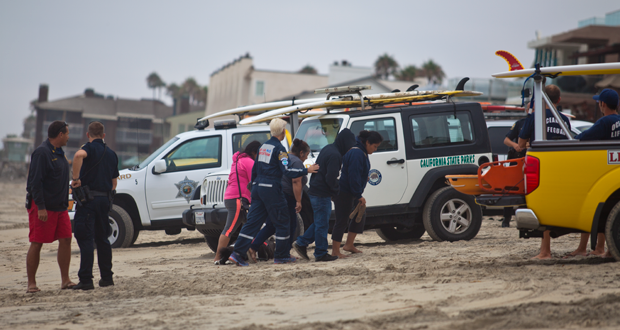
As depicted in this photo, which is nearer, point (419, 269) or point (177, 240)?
point (419, 269)

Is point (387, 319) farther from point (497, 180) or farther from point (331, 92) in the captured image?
point (331, 92)

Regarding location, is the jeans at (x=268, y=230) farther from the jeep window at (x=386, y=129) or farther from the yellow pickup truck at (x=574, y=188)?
the yellow pickup truck at (x=574, y=188)

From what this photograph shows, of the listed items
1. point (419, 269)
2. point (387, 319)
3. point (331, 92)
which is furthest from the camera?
point (331, 92)

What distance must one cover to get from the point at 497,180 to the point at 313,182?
2.33m

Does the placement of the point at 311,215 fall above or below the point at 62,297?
above

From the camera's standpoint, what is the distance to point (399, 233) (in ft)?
32.8

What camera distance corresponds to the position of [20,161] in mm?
51250

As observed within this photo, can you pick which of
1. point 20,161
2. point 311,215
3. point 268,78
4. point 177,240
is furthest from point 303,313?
point 20,161

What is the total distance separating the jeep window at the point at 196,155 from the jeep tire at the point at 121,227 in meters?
1.03

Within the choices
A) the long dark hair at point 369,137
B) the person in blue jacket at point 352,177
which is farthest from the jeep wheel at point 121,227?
the long dark hair at point 369,137

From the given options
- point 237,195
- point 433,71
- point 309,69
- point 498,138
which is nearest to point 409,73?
point 433,71

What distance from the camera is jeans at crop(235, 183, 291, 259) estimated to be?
7.29m

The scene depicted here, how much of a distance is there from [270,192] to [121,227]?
380 cm

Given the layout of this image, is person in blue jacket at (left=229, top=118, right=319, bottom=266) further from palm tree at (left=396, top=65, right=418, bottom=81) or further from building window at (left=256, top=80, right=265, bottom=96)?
palm tree at (left=396, top=65, right=418, bottom=81)
